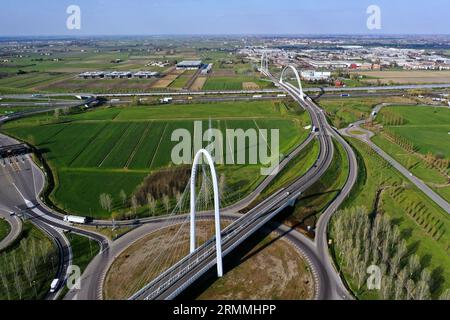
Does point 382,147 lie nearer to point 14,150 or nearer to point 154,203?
point 154,203

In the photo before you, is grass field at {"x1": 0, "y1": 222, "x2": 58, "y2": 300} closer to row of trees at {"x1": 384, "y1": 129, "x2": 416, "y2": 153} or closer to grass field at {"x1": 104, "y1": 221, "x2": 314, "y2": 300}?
grass field at {"x1": 104, "y1": 221, "x2": 314, "y2": 300}

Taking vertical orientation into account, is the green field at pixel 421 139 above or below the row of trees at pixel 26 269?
above

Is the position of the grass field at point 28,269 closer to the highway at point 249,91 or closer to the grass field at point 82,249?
the grass field at point 82,249

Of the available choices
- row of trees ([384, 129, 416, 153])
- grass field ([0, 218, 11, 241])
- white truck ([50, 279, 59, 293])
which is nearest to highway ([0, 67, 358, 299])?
grass field ([0, 218, 11, 241])

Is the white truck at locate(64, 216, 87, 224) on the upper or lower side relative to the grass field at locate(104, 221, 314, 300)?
upper

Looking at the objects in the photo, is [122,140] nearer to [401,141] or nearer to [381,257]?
[381,257]

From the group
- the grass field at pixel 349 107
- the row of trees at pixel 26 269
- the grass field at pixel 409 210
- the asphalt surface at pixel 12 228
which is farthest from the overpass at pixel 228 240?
the grass field at pixel 349 107

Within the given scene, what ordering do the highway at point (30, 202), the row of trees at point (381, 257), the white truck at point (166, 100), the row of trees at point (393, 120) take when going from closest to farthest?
the row of trees at point (381, 257), the highway at point (30, 202), the row of trees at point (393, 120), the white truck at point (166, 100)

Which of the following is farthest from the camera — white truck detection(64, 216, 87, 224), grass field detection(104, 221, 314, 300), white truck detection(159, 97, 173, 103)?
white truck detection(159, 97, 173, 103)
